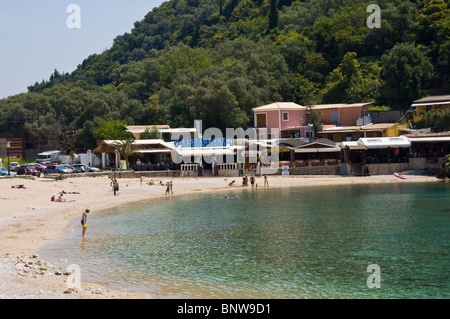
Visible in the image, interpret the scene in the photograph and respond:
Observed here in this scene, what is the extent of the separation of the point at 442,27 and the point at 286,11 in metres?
54.6

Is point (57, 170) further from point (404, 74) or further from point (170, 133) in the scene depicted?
point (404, 74)

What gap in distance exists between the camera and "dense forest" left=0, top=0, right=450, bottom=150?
72312mm

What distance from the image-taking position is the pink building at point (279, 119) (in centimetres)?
7071

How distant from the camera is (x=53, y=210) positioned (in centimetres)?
3438

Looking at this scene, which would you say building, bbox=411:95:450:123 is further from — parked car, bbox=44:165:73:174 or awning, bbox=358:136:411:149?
parked car, bbox=44:165:73:174

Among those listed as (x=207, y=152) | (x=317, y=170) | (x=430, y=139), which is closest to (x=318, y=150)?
(x=317, y=170)

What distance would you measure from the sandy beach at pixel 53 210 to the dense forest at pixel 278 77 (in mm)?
20151

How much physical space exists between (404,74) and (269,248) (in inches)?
2135

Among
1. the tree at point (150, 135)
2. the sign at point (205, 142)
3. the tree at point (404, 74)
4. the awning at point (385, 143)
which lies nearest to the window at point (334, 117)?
the tree at point (404, 74)

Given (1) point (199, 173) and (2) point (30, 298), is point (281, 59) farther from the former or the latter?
(2) point (30, 298)

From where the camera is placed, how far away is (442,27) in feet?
257

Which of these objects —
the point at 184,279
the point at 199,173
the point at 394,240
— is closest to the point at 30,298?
the point at 184,279

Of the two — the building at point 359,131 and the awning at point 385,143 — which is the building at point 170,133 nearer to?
the building at point 359,131

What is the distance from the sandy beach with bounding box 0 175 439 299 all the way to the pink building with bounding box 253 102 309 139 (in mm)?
14660
